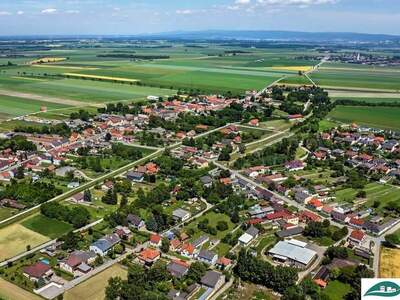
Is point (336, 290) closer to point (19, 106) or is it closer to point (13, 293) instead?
point (13, 293)

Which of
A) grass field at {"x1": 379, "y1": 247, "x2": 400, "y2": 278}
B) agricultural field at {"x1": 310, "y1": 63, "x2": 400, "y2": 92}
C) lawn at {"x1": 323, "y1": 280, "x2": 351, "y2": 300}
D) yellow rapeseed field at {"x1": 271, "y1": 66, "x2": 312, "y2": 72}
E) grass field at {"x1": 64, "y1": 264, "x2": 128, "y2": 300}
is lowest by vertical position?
lawn at {"x1": 323, "y1": 280, "x2": 351, "y2": 300}

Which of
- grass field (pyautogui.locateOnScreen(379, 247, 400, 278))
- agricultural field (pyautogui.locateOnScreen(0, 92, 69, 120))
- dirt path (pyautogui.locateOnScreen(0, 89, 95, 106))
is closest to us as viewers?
grass field (pyautogui.locateOnScreen(379, 247, 400, 278))

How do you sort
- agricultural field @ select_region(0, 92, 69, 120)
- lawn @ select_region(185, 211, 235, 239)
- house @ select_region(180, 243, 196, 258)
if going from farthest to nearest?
1. agricultural field @ select_region(0, 92, 69, 120)
2. lawn @ select_region(185, 211, 235, 239)
3. house @ select_region(180, 243, 196, 258)

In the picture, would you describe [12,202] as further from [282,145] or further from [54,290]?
[282,145]

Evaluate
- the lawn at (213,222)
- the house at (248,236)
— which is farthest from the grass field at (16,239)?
the house at (248,236)

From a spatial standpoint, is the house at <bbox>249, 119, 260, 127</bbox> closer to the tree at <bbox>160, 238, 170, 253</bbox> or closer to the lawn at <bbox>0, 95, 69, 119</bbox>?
the lawn at <bbox>0, 95, 69, 119</bbox>

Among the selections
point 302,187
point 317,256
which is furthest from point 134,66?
point 317,256
